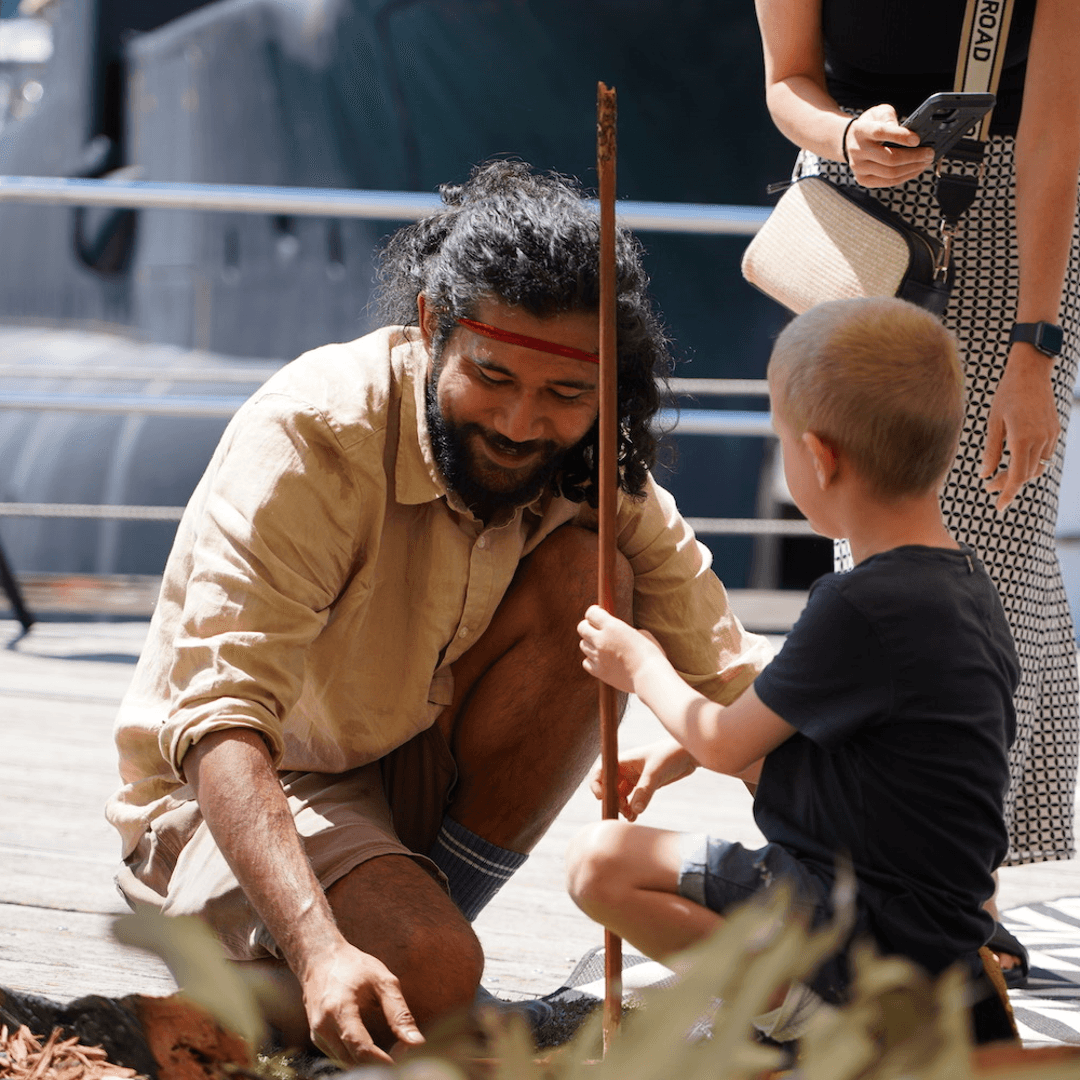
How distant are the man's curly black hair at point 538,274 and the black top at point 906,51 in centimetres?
32

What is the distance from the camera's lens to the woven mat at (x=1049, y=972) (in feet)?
4.76

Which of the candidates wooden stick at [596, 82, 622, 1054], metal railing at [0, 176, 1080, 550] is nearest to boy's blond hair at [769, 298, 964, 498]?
wooden stick at [596, 82, 622, 1054]

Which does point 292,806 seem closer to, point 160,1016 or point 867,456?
point 160,1016

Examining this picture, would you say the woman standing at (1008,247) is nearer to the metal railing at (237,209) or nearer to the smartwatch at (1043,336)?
the smartwatch at (1043,336)

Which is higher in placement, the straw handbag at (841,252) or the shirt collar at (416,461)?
the straw handbag at (841,252)

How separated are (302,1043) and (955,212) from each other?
1131mm

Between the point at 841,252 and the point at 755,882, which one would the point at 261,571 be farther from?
the point at 841,252

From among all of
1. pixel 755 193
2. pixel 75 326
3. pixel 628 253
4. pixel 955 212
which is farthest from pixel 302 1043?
pixel 75 326

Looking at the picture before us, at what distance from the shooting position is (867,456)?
1165 mm

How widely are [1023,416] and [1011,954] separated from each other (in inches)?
23.7

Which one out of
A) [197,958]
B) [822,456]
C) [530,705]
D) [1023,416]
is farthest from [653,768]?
[197,958]

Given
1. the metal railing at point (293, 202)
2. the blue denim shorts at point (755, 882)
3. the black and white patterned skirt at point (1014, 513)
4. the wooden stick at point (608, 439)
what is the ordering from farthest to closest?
the metal railing at point (293, 202), the black and white patterned skirt at point (1014, 513), the blue denim shorts at point (755, 882), the wooden stick at point (608, 439)

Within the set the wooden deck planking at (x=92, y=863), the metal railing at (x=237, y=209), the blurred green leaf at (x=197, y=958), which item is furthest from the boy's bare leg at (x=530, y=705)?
the metal railing at (x=237, y=209)

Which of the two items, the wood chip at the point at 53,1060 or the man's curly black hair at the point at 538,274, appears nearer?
the wood chip at the point at 53,1060
